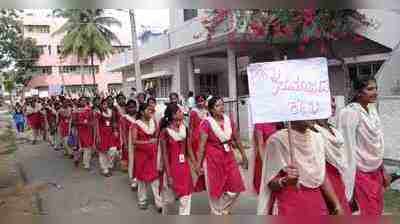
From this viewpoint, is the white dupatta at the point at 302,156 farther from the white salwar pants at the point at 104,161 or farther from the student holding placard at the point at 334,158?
the white salwar pants at the point at 104,161

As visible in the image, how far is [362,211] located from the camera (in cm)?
308

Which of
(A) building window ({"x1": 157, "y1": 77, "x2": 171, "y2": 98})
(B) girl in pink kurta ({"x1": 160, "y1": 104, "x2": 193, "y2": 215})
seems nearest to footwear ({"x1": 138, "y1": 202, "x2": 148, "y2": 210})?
(B) girl in pink kurta ({"x1": 160, "y1": 104, "x2": 193, "y2": 215})

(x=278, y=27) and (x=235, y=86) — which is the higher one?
(x=278, y=27)

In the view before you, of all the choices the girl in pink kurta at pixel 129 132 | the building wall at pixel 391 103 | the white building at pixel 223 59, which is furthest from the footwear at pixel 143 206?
the white building at pixel 223 59

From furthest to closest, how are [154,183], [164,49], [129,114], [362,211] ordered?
[164,49] < [129,114] < [154,183] < [362,211]

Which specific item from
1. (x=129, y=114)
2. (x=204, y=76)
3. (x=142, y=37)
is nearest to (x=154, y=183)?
(x=129, y=114)

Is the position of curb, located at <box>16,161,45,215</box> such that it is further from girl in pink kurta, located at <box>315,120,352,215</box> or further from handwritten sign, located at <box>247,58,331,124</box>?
handwritten sign, located at <box>247,58,331,124</box>

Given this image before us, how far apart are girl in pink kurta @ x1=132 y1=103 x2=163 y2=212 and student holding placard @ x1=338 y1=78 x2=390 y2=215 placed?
2.33 metres

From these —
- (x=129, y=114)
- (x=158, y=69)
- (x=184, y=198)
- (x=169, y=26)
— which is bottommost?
(x=184, y=198)

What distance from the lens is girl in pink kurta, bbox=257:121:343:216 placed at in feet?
7.54

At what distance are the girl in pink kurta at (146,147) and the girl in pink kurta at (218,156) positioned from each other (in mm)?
989

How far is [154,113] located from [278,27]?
3732 millimetres

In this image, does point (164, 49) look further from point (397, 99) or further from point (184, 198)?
point (184, 198)

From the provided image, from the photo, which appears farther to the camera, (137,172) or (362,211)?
(137,172)
